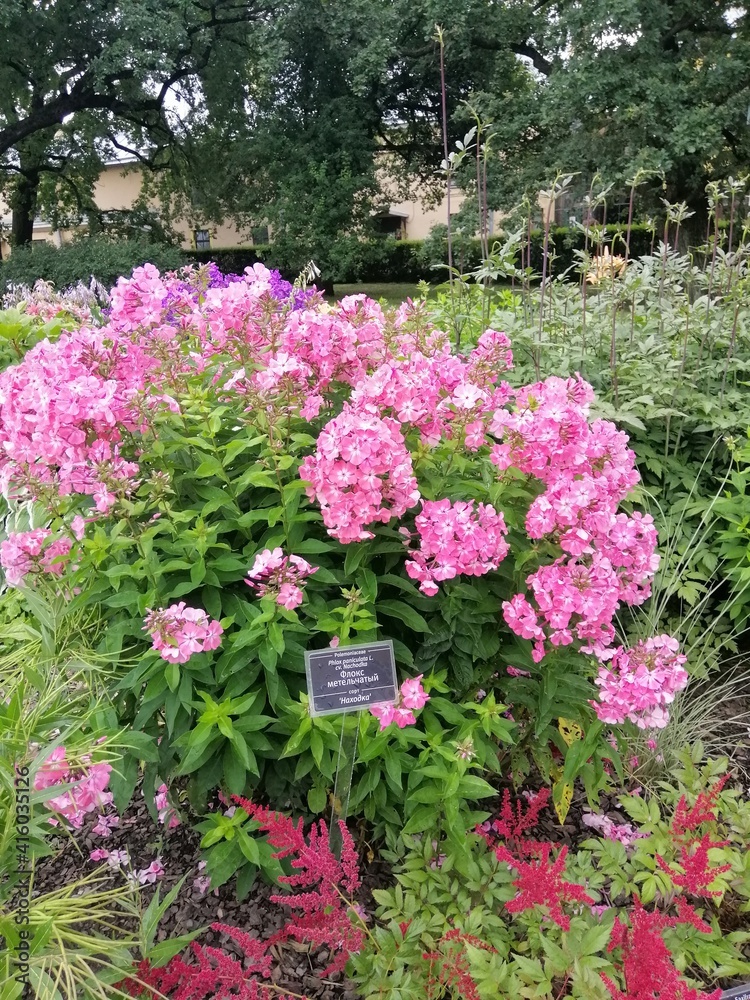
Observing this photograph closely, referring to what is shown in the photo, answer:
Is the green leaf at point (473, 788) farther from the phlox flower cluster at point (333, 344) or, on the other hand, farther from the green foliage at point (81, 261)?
the green foliage at point (81, 261)

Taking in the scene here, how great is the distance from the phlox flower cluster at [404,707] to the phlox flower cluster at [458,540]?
217 mm

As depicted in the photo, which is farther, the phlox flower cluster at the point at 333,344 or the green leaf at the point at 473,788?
the phlox flower cluster at the point at 333,344

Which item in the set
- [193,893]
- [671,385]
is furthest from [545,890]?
[671,385]

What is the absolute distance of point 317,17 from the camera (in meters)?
13.8

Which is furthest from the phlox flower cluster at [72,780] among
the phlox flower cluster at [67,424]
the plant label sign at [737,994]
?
the plant label sign at [737,994]

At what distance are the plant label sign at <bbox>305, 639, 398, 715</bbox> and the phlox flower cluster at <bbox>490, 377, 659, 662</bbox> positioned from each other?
0.32m

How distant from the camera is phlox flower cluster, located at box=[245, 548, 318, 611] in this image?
1541mm

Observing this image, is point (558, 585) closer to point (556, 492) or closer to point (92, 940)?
point (556, 492)

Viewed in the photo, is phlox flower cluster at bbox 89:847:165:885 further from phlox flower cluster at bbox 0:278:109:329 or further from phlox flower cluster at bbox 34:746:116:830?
phlox flower cluster at bbox 0:278:109:329

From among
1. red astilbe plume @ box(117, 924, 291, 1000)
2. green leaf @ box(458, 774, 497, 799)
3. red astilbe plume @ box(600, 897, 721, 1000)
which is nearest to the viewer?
red astilbe plume @ box(600, 897, 721, 1000)

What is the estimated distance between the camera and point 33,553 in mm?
1748

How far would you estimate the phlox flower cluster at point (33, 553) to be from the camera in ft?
5.70

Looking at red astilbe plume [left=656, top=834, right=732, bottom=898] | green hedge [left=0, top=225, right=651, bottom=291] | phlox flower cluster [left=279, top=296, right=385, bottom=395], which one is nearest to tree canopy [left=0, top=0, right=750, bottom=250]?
green hedge [left=0, top=225, right=651, bottom=291]

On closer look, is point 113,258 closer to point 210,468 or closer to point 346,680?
point 210,468
